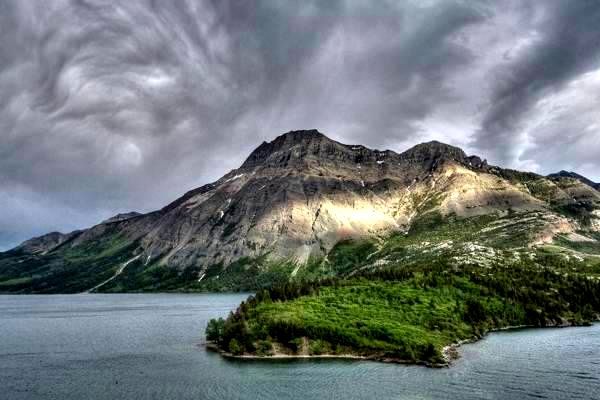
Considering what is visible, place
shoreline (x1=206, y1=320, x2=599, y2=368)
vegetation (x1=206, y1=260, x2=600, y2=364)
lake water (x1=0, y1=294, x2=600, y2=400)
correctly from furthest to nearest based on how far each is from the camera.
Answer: vegetation (x1=206, y1=260, x2=600, y2=364) → shoreline (x1=206, y1=320, x2=599, y2=368) → lake water (x1=0, y1=294, x2=600, y2=400)

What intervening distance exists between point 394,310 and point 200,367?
58.4 metres

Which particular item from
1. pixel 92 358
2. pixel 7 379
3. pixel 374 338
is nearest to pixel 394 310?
pixel 374 338

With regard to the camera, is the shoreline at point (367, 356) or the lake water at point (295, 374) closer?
the lake water at point (295, 374)

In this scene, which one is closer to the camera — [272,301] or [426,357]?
[426,357]

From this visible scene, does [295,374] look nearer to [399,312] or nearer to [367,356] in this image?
[367,356]

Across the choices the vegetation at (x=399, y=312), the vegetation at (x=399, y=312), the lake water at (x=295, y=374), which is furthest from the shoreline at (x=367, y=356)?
the lake water at (x=295, y=374)

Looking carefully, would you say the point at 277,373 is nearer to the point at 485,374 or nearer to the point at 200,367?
the point at 200,367

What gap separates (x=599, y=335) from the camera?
461 ft

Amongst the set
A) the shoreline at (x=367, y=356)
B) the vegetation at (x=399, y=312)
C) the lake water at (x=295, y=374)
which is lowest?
the lake water at (x=295, y=374)

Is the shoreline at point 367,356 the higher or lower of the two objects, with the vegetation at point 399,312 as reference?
lower

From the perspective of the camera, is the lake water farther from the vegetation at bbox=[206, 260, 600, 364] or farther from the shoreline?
the vegetation at bbox=[206, 260, 600, 364]

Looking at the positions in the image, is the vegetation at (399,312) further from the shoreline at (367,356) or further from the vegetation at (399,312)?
the shoreline at (367,356)

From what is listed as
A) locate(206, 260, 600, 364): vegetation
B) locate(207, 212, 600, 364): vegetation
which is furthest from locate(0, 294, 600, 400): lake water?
locate(206, 260, 600, 364): vegetation

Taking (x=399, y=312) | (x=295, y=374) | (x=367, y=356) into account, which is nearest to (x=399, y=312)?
(x=399, y=312)
